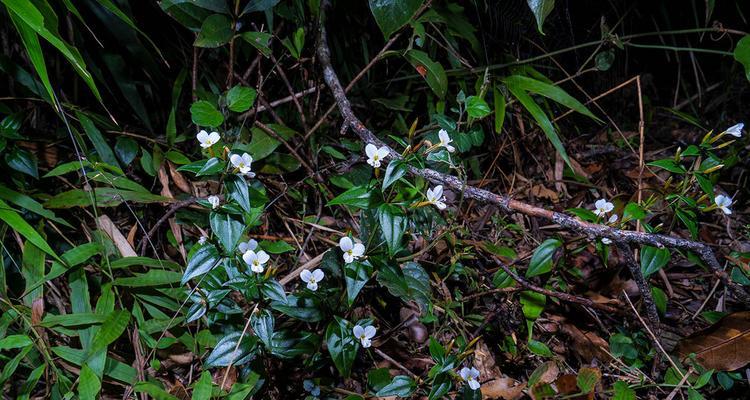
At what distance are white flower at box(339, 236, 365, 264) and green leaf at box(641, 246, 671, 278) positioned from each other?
663 millimetres

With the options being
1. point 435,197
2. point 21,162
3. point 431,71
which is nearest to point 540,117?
point 431,71

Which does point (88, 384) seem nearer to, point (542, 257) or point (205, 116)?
point (205, 116)

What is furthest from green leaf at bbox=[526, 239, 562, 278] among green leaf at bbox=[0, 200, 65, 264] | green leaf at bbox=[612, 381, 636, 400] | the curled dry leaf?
green leaf at bbox=[0, 200, 65, 264]

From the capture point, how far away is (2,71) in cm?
138

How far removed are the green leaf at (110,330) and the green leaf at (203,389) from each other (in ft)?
0.86

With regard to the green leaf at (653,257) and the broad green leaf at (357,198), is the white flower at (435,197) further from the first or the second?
the green leaf at (653,257)

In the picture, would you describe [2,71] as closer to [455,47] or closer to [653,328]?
[455,47]

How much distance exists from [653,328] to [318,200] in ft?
3.21

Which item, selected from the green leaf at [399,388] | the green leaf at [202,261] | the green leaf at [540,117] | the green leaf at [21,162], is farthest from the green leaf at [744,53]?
the green leaf at [21,162]

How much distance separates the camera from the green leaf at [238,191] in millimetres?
1006

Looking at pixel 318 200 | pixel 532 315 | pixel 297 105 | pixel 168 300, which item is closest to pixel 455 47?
pixel 297 105

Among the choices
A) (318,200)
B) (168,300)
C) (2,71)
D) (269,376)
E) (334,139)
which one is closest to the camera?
(269,376)

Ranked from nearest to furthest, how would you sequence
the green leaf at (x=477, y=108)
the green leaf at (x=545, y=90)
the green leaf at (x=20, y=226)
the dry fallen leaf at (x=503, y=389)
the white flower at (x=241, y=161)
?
1. the white flower at (x=241, y=161)
2. the green leaf at (x=20, y=226)
3. the dry fallen leaf at (x=503, y=389)
4. the green leaf at (x=477, y=108)
5. the green leaf at (x=545, y=90)

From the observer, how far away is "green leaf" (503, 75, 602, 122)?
1.51m
